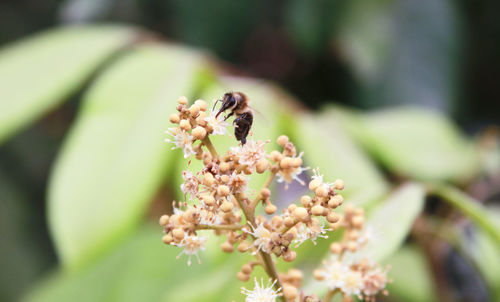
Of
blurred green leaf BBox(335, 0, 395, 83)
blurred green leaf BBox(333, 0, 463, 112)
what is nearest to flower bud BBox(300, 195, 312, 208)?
blurred green leaf BBox(335, 0, 395, 83)

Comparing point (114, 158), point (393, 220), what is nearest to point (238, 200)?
point (393, 220)

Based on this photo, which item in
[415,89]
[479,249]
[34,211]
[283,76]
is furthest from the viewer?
[283,76]

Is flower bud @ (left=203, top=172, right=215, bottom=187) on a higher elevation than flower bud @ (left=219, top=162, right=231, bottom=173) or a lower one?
lower

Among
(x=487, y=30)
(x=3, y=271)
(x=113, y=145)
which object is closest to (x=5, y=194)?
(x=3, y=271)

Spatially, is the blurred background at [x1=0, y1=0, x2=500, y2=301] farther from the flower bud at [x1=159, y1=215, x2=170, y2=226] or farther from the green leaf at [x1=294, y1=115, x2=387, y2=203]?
the flower bud at [x1=159, y1=215, x2=170, y2=226]

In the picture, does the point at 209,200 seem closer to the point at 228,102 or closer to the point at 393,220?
the point at 228,102

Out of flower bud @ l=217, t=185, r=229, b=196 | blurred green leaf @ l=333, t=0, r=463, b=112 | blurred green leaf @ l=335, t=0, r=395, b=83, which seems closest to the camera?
flower bud @ l=217, t=185, r=229, b=196

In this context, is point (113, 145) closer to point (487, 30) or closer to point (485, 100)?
point (487, 30)
